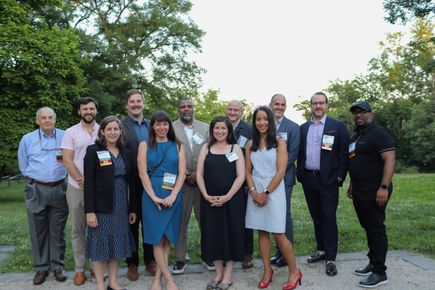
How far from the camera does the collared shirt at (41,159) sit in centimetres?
496

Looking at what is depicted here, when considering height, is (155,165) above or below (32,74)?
below

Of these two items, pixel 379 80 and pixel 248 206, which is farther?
pixel 379 80

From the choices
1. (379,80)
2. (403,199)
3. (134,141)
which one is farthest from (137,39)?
(379,80)

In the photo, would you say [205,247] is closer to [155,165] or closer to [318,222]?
[155,165]

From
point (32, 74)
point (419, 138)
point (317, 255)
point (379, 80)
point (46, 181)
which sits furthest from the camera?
point (379, 80)

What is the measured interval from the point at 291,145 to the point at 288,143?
0.16 feet

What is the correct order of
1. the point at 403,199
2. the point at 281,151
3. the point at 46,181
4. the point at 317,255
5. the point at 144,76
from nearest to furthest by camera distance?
1. the point at 281,151
2. the point at 46,181
3. the point at 317,255
4. the point at 403,199
5. the point at 144,76

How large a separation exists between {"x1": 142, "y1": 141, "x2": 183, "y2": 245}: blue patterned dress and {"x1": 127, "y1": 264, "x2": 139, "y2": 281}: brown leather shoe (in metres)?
0.64

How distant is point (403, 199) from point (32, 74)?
49.3ft

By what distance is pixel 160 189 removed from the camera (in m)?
4.57

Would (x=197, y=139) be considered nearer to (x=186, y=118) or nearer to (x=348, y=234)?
(x=186, y=118)

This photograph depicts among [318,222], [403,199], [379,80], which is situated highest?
[379,80]

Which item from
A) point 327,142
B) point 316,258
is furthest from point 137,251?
point 327,142

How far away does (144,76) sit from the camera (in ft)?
90.8
